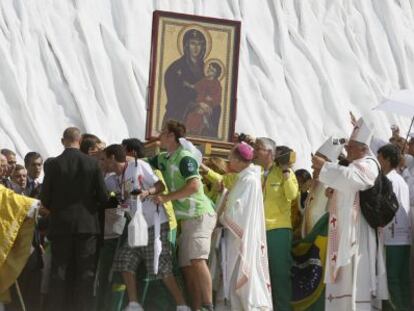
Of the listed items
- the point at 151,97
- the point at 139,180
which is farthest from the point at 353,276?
the point at 151,97

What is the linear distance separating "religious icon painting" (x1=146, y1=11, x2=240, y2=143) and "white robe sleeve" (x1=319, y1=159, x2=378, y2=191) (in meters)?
4.06

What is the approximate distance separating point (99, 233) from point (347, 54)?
51.3ft

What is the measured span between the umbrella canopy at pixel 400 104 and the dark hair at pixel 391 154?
1.72 ft

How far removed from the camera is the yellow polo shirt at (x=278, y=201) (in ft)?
38.4

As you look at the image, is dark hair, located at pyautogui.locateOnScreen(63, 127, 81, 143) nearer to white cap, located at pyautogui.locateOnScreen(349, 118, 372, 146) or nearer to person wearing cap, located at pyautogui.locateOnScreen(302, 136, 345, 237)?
person wearing cap, located at pyautogui.locateOnScreen(302, 136, 345, 237)

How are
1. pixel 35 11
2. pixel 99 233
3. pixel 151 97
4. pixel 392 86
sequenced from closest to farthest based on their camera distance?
1. pixel 99 233
2. pixel 151 97
3. pixel 35 11
4. pixel 392 86

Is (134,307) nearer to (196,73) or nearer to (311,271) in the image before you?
(311,271)

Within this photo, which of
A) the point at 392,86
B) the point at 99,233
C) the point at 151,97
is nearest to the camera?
the point at 99,233

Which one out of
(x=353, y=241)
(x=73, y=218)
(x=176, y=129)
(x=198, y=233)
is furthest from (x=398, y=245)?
(x=73, y=218)

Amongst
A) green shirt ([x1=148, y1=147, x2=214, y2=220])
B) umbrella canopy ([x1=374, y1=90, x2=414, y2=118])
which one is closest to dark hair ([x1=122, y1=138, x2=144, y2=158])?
green shirt ([x1=148, y1=147, x2=214, y2=220])

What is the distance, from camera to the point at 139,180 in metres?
11.3

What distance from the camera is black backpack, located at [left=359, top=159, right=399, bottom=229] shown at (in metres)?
11.2

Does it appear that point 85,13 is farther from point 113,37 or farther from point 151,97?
point 151,97

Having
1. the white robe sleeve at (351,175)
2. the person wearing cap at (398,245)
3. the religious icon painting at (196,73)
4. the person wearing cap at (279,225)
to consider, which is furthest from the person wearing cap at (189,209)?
the religious icon painting at (196,73)
